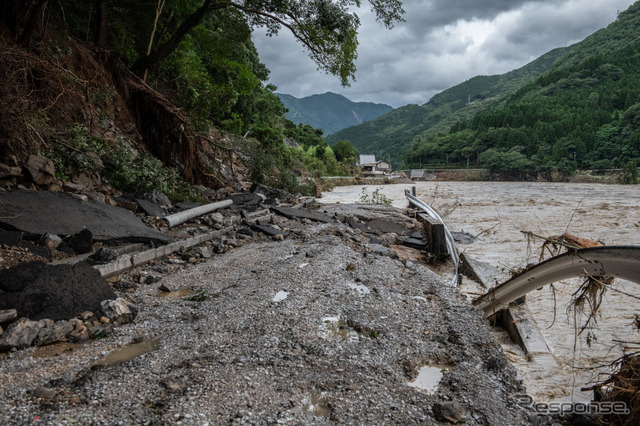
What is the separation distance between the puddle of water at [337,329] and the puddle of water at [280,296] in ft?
2.03

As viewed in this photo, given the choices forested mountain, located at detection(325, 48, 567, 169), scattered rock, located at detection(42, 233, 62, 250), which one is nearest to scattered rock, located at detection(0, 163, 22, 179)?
scattered rock, located at detection(42, 233, 62, 250)

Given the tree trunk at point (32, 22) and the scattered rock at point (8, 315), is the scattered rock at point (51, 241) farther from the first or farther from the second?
the tree trunk at point (32, 22)

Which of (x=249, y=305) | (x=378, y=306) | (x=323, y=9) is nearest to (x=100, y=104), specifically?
(x=323, y=9)

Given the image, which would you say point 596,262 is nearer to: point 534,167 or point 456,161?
point 534,167

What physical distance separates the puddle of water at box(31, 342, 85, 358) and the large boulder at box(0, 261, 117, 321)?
0.33 metres

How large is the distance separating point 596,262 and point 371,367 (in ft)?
5.31

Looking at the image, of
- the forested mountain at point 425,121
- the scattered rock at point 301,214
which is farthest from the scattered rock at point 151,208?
the forested mountain at point 425,121

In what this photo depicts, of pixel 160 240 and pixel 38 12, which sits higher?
pixel 38 12

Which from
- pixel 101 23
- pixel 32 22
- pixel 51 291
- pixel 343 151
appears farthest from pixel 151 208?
pixel 343 151

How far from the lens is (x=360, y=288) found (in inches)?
180

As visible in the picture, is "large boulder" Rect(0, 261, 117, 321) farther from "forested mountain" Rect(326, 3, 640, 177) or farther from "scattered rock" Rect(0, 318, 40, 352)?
A: "forested mountain" Rect(326, 3, 640, 177)

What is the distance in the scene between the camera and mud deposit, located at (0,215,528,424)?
2.17 meters

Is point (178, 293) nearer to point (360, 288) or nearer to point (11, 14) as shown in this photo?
point (360, 288)

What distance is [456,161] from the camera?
82.7 metres
